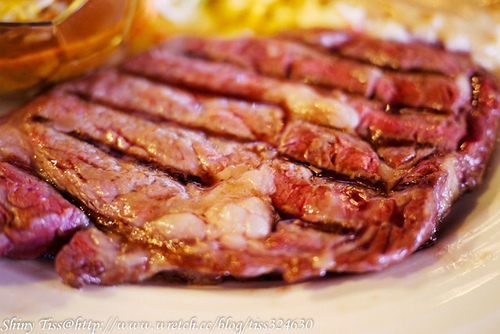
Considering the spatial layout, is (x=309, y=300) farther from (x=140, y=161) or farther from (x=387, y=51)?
(x=387, y=51)

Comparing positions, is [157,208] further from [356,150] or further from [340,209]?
[356,150]

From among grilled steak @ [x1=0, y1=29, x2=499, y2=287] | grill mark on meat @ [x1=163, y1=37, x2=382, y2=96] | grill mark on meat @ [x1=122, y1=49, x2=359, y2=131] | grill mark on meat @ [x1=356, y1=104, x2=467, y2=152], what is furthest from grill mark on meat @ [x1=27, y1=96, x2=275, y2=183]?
grill mark on meat @ [x1=163, y1=37, x2=382, y2=96]

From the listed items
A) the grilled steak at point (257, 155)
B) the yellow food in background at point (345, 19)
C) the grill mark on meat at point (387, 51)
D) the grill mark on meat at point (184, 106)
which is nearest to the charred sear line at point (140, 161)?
the grilled steak at point (257, 155)

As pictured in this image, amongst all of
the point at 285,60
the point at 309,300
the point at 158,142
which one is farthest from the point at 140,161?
the point at 285,60

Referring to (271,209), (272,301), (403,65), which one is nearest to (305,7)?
(403,65)

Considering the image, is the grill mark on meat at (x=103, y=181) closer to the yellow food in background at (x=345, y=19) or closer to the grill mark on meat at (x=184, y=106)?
the grill mark on meat at (x=184, y=106)
